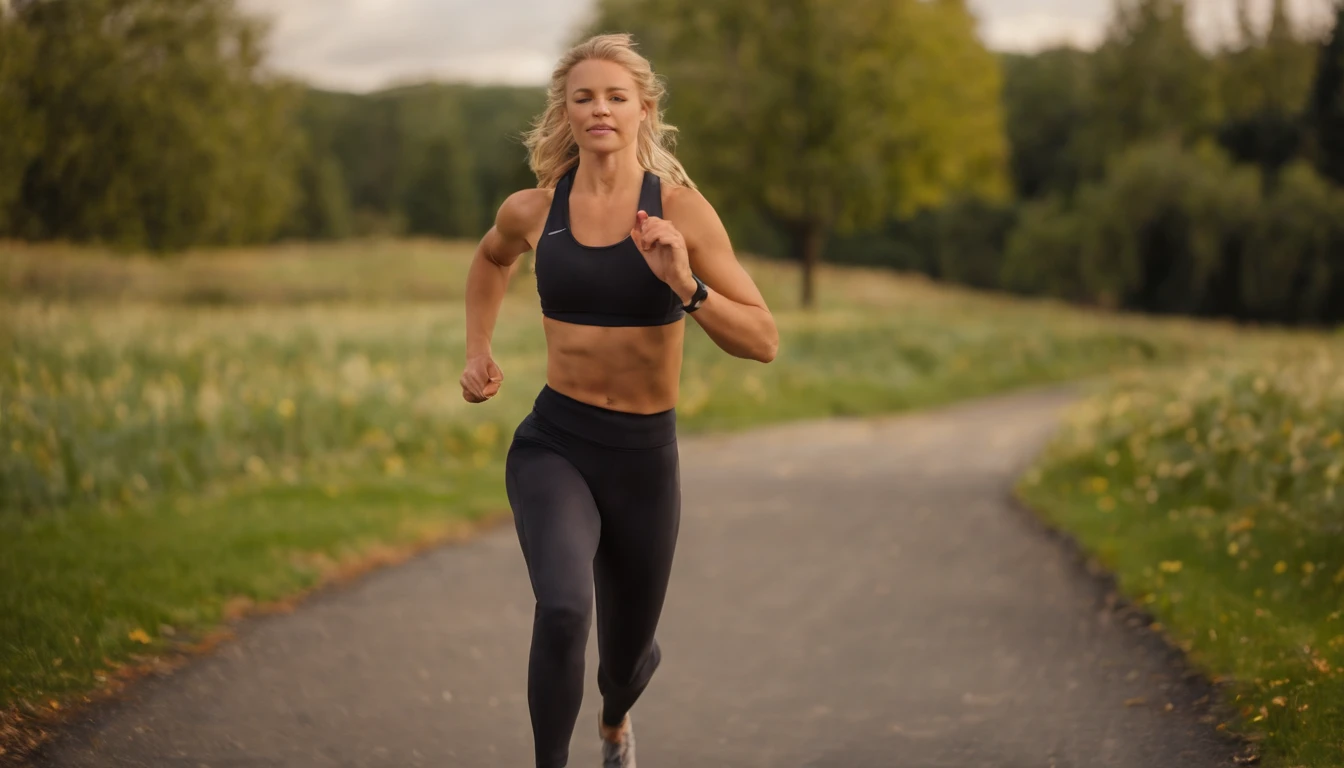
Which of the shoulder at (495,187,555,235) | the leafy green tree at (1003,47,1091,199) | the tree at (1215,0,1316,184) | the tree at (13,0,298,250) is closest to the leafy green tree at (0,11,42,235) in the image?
the tree at (13,0,298,250)

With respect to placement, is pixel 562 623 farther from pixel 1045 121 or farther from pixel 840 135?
pixel 1045 121

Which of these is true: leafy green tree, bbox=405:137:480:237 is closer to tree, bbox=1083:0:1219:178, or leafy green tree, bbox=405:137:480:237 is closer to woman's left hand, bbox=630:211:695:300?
tree, bbox=1083:0:1219:178

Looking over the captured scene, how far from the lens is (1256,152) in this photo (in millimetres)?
41031

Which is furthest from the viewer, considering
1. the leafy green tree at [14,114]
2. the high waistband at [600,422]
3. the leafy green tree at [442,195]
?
the leafy green tree at [442,195]

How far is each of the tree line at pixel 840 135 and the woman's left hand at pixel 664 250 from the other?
12289mm

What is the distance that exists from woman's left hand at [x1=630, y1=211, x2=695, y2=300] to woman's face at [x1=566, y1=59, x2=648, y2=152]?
42cm

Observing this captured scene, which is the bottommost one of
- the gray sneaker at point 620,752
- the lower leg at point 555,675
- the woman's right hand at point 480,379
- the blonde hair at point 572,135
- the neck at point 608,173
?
the gray sneaker at point 620,752

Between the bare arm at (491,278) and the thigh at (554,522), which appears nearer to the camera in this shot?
the thigh at (554,522)

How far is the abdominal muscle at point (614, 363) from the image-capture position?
12.1 ft

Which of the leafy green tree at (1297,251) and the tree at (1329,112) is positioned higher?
the tree at (1329,112)

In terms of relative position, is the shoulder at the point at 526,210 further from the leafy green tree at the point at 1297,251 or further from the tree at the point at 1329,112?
the tree at the point at 1329,112

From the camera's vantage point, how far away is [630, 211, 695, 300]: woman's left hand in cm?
332

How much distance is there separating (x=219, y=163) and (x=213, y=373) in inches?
483

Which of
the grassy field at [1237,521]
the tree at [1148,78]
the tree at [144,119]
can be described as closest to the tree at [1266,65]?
the tree at [1148,78]
